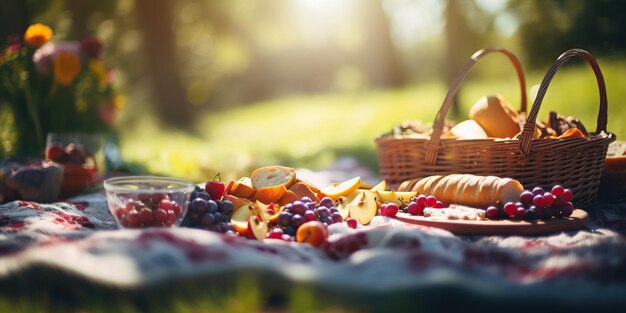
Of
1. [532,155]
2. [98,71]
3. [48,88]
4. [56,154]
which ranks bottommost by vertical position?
[532,155]

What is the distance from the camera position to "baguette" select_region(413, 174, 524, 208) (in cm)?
255

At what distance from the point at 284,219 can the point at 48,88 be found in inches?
125

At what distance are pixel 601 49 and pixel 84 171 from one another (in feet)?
19.2

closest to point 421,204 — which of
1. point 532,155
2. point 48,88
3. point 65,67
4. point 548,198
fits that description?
point 548,198

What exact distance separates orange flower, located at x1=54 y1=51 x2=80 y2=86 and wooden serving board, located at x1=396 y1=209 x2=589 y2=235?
3.26 meters

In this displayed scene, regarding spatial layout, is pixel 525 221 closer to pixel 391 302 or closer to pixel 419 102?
pixel 391 302

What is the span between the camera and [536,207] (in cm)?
240

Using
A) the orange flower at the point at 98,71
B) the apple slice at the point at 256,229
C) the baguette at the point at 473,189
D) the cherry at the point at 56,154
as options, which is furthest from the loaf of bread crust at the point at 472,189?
the orange flower at the point at 98,71

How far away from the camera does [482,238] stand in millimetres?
2305

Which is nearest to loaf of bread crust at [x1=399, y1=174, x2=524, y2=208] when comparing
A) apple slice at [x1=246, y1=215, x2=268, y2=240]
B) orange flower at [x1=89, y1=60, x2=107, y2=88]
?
apple slice at [x1=246, y1=215, x2=268, y2=240]

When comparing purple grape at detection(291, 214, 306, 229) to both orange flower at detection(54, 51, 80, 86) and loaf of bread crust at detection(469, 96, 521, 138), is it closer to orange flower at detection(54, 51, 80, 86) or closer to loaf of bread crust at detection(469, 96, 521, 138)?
loaf of bread crust at detection(469, 96, 521, 138)

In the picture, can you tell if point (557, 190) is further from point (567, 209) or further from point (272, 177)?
point (272, 177)

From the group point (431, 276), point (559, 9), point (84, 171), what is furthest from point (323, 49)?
point (431, 276)

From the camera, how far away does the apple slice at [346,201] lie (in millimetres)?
2664
